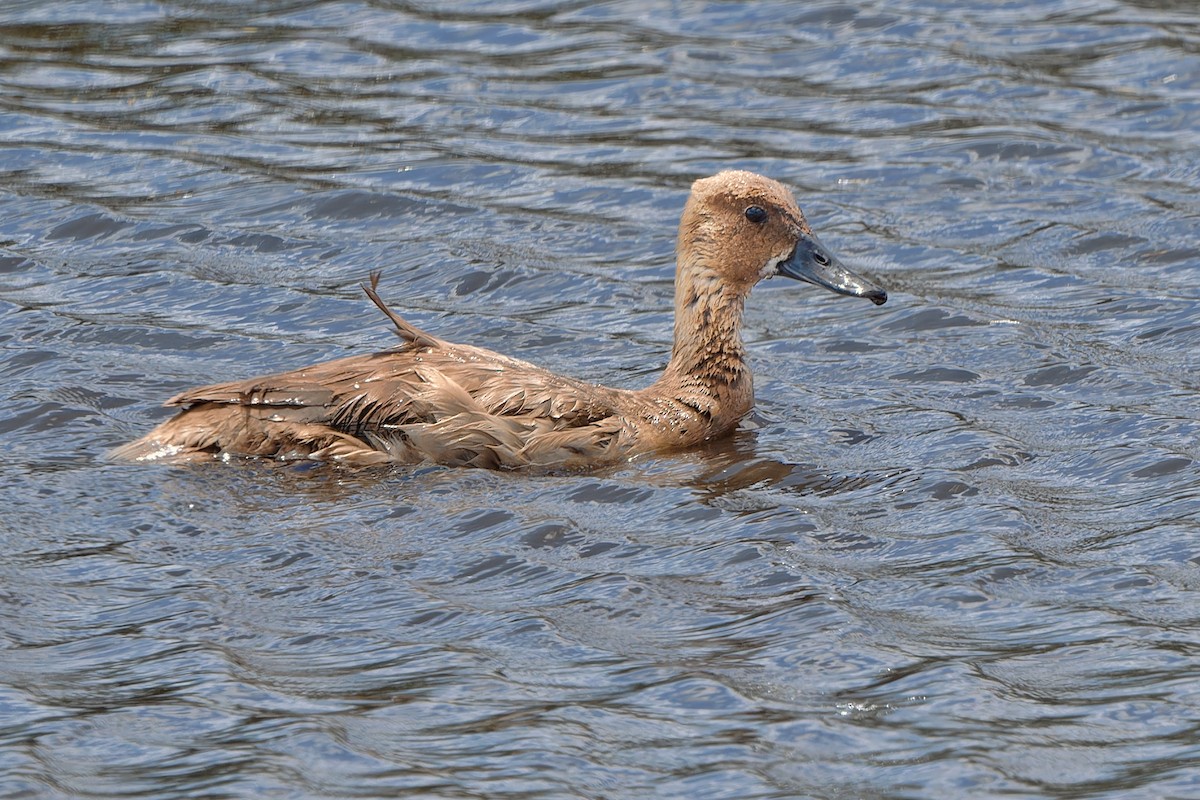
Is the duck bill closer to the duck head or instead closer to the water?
the duck head

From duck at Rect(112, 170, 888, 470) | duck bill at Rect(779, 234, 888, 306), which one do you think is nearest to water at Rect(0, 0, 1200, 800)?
duck at Rect(112, 170, 888, 470)

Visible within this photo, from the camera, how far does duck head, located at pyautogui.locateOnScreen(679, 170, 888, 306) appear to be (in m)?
10.1

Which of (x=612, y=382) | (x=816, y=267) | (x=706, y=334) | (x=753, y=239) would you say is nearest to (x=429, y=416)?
(x=706, y=334)

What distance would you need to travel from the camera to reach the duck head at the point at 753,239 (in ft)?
33.0

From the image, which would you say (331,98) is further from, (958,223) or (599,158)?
(958,223)

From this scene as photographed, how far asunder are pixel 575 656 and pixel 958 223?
20.2 ft

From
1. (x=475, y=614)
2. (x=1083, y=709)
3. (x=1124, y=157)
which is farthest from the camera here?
(x=1124, y=157)

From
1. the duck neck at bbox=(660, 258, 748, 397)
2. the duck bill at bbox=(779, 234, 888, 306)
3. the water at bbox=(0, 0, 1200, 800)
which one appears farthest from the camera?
the duck bill at bbox=(779, 234, 888, 306)

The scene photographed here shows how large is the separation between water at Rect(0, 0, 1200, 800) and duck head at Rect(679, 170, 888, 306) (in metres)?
0.64

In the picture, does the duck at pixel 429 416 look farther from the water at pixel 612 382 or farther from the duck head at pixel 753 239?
the duck head at pixel 753 239

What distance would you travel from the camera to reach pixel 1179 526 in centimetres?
817

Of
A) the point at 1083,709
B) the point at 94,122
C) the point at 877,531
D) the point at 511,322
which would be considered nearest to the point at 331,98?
the point at 94,122

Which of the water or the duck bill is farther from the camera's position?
the duck bill

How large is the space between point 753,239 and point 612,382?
1.09 m
